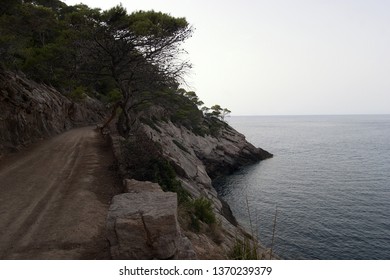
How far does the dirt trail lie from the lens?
8359 mm

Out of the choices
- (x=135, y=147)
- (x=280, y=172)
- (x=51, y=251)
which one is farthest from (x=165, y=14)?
(x=280, y=172)

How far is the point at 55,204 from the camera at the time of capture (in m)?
11.4

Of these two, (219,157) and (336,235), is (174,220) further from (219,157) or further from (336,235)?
(219,157)

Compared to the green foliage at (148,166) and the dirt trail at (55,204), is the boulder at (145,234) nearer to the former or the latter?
the dirt trail at (55,204)

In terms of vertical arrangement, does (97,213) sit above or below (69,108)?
below

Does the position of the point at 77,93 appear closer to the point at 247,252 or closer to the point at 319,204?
the point at 319,204

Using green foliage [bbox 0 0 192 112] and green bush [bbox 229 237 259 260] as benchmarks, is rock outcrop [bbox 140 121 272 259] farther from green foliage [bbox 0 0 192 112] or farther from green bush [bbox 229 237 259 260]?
green bush [bbox 229 237 259 260]

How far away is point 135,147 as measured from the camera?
49.5ft

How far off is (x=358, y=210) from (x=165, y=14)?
88.8ft

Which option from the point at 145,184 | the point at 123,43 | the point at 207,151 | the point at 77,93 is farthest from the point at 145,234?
the point at 207,151

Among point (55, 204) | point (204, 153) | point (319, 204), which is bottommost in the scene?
point (319, 204)

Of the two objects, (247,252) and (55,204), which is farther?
(55,204)

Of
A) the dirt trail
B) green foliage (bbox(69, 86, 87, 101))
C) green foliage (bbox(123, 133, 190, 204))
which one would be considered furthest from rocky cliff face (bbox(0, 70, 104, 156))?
green foliage (bbox(123, 133, 190, 204))
